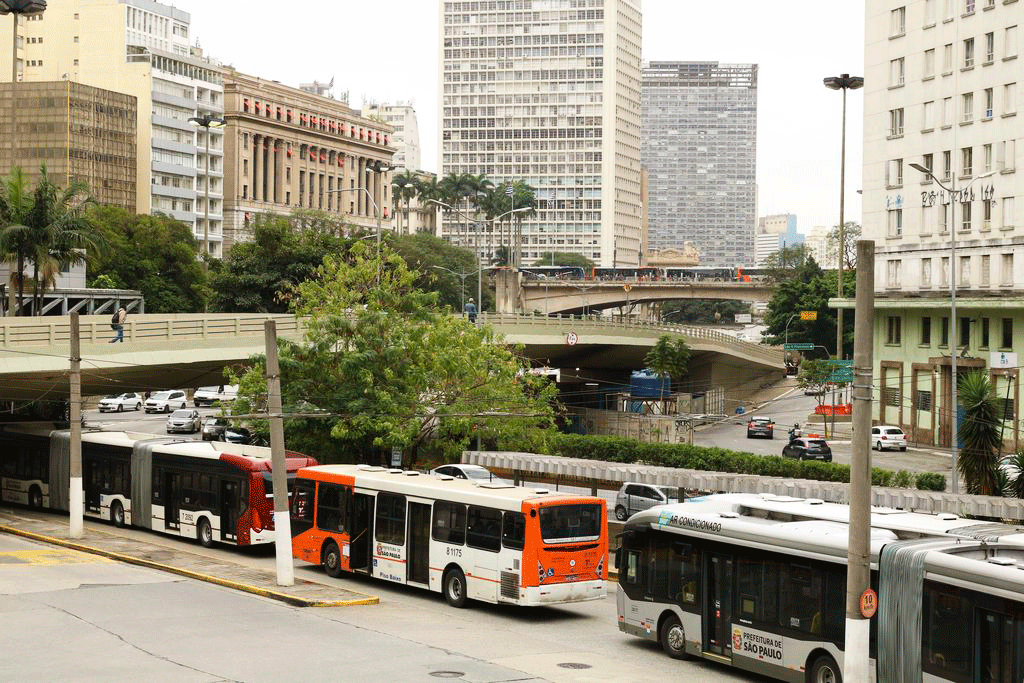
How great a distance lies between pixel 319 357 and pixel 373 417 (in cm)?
294

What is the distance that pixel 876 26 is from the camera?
3017 inches

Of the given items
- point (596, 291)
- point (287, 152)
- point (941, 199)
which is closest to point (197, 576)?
point (941, 199)

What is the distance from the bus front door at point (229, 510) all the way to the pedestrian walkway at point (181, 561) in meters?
0.98

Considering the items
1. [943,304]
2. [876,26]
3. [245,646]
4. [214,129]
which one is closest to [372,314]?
[245,646]

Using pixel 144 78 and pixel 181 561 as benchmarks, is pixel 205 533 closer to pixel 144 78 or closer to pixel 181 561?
pixel 181 561

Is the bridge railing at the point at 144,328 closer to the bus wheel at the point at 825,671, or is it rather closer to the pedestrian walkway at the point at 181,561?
the pedestrian walkway at the point at 181,561

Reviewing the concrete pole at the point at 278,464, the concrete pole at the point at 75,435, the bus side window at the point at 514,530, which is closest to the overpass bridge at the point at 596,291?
the concrete pole at the point at 75,435

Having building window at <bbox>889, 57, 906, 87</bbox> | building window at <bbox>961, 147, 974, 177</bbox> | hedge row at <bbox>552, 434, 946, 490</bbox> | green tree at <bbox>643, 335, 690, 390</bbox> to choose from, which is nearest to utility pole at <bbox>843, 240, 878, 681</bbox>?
hedge row at <bbox>552, 434, 946, 490</bbox>

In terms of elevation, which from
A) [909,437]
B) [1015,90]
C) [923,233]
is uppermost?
[1015,90]

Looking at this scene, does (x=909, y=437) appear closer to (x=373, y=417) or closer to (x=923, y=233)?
(x=923, y=233)

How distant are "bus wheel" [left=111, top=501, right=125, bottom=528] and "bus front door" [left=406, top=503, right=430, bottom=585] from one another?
1442 cm

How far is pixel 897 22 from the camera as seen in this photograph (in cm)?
7488

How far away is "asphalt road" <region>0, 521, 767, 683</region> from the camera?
18531 mm

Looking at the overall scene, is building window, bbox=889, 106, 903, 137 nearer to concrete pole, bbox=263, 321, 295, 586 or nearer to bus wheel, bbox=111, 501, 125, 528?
bus wheel, bbox=111, 501, 125, 528
